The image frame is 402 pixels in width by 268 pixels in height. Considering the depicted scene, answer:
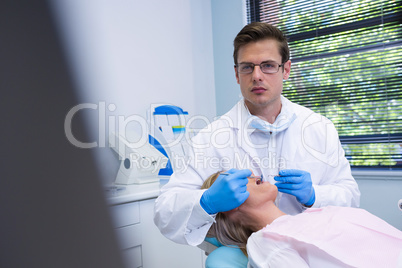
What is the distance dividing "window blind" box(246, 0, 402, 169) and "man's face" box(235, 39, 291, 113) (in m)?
0.95

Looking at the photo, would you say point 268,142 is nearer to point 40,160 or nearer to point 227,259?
point 227,259

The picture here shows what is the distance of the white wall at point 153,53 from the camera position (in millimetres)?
2158

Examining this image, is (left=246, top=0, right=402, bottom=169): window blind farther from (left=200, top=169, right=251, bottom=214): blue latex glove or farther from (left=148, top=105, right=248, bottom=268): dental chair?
(left=200, top=169, right=251, bottom=214): blue latex glove

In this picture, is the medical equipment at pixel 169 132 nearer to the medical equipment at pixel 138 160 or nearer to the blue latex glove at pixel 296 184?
the medical equipment at pixel 138 160

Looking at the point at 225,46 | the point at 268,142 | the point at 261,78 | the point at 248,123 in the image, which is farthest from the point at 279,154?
the point at 225,46

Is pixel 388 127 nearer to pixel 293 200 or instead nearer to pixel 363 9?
pixel 363 9

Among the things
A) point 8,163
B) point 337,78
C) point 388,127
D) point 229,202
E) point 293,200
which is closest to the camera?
point 8,163

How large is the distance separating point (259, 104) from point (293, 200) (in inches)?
20.7

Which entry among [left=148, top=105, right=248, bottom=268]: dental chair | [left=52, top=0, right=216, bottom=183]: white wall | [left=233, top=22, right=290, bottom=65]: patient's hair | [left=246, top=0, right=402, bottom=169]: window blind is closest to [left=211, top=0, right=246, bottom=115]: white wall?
[left=52, top=0, right=216, bottom=183]: white wall

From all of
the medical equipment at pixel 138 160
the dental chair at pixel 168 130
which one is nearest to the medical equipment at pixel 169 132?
the dental chair at pixel 168 130

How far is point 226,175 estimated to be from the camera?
1335mm

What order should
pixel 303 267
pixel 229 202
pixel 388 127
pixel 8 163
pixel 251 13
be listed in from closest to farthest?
pixel 8 163 < pixel 303 267 < pixel 229 202 < pixel 388 127 < pixel 251 13

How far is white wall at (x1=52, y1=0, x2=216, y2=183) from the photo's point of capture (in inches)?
85.0

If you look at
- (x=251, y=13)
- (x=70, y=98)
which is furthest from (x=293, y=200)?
(x=251, y=13)
